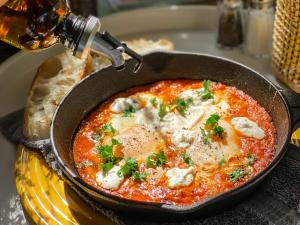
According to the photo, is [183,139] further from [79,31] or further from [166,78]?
[79,31]

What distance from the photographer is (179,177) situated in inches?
80.4

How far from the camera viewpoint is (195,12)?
327 centimetres

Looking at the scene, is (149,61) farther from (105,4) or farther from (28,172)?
(105,4)

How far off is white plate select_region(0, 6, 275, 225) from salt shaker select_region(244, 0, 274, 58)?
6cm

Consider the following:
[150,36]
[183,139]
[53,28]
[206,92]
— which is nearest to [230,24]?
[150,36]

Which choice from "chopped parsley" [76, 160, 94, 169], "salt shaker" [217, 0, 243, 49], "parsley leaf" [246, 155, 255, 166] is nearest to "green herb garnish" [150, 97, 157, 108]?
"chopped parsley" [76, 160, 94, 169]

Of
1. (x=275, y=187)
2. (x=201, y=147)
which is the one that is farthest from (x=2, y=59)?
(x=275, y=187)

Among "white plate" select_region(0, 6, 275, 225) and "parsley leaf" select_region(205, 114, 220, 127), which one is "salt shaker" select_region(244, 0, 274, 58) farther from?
"parsley leaf" select_region(205, 114, 220, 127)

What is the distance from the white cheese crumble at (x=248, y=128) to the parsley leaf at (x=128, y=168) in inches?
20.7

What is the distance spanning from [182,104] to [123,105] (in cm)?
30

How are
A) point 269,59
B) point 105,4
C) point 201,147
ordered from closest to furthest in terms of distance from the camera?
point 201,147
point 269,59
point 105,4

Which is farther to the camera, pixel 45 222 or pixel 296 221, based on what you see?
pixel 45 222

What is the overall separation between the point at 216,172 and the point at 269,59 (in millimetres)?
1165

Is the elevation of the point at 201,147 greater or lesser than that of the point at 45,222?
greater
